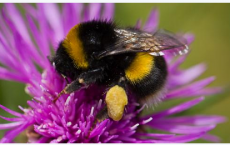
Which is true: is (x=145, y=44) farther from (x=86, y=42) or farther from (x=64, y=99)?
(x=64, y=99)

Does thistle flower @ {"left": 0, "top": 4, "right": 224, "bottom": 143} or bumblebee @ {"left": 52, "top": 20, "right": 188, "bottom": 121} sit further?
thistle flower @ {"left": 0, "top": 4, "right": 224, "bottom": 143}

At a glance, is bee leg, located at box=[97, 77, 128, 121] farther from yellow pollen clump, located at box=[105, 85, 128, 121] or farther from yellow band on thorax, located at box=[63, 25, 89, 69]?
yellow band on thorax, located at box=[63, 25, 89, 69]

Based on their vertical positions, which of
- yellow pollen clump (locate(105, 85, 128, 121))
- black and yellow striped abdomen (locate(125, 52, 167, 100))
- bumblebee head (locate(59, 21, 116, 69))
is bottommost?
yellow pollen clump (locate(105, 85, 128, 121))

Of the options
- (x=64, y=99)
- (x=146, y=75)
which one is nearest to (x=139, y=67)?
(x=146, y=75)

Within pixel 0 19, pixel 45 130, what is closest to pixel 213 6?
pixel 0 19

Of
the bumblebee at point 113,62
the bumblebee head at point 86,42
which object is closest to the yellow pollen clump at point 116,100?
the bumblebee at point 113,62

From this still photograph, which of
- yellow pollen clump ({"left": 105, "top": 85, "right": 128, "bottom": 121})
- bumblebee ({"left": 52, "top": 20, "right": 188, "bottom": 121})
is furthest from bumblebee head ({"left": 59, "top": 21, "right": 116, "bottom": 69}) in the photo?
yellow pollen clump ({"left": 105, "top": 85, "right": 128, "bottom": 121})

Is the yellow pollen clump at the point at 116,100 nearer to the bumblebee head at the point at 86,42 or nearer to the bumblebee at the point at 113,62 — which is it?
the bumblebee at the point at 113,62

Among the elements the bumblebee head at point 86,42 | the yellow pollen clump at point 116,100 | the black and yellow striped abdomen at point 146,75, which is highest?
the bumblebee head at point 86,42

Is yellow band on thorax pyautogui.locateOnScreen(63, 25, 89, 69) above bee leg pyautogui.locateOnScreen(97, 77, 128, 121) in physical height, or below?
above
